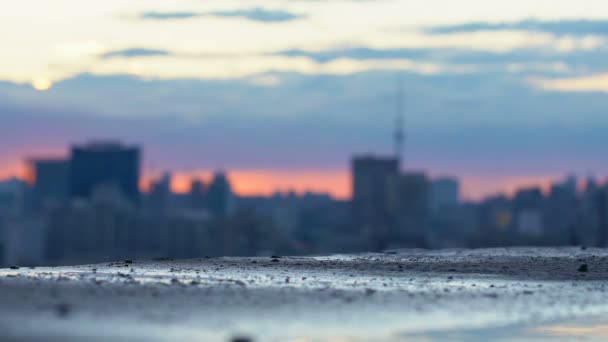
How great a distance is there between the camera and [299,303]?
18.5 m

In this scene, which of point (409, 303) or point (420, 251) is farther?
point (420, 251)

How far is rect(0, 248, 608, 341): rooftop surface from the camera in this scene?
1547 centimetres

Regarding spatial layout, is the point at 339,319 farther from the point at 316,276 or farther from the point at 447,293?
the point at 316,276

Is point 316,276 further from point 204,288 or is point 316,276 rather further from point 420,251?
point 420,251

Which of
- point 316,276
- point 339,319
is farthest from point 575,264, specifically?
point 339,319

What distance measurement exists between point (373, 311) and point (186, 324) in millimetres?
2918

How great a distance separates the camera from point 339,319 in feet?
55.4

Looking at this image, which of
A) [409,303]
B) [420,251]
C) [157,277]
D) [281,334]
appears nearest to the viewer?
[281,334]

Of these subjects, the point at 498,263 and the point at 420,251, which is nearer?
the point at 498,263

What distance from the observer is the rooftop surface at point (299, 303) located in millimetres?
15469

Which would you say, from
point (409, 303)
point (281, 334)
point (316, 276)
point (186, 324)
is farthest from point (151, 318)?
point (316, 276)

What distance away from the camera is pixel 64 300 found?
57.9 ft

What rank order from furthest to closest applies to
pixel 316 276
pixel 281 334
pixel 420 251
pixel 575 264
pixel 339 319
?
1. pixel 420 251
2. pixel 575 264
3. pixel 316 276
4. pixel 339 319
5. pixel 281 334

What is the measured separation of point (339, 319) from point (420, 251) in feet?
71.0
